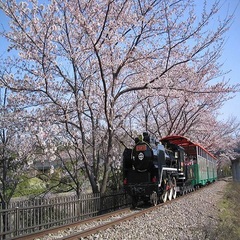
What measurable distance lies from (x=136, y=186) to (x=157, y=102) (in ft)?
34.8

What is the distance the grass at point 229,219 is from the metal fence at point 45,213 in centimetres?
480

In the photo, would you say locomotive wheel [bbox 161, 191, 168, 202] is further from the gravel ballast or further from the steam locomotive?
the gravel ballast

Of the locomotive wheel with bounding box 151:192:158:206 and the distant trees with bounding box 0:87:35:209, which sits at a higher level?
the distant trees with bounding box 0:87:35:209

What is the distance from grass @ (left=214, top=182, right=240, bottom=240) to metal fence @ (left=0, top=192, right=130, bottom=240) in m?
4.80

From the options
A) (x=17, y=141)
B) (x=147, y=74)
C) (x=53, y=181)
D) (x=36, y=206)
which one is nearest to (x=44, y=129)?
(x=17, y=141)

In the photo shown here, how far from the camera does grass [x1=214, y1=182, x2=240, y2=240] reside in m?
8.97

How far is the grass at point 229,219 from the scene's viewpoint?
29.4ft

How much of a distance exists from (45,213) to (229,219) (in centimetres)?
687

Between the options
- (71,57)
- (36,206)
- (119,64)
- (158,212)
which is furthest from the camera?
(119,64)

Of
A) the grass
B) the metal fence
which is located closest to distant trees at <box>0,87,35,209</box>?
the metal fence

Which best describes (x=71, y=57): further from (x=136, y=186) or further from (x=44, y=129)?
(x=136, y=186)

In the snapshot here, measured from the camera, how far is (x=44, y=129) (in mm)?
12812

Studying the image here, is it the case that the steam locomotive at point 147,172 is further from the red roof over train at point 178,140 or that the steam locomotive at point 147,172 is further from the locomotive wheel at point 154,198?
the red roof over train at point 178,140

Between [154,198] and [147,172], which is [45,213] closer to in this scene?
[147,172]
